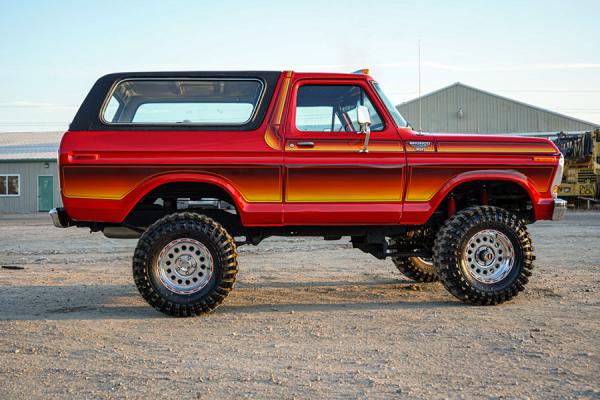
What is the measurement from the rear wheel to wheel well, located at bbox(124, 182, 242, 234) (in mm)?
347

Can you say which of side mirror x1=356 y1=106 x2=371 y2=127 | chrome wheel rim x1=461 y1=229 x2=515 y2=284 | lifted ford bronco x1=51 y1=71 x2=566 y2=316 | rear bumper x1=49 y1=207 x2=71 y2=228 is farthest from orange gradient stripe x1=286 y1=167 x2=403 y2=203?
rear bumper x1=49 y1=207 x2=71 y2=228

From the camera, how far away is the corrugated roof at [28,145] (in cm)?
3350

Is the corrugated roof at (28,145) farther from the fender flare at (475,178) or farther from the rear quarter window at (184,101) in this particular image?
the fender flare at (475,178)

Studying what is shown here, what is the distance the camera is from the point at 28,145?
37406 mm

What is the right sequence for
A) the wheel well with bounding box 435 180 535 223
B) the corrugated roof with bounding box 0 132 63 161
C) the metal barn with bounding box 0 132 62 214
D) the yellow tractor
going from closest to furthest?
the wheel well with bounding box 435 180 535 223, the yellow tractor, the metal barn with bounding box 0 132 62 214, the corrugated roof with bounding box 0 132 63 161

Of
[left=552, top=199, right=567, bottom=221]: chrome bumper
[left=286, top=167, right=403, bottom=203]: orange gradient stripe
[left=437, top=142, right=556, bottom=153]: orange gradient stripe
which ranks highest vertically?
[left=437, top=142, right=556, bottom=153]: orange gradient stripe

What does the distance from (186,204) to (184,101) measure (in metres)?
1.02

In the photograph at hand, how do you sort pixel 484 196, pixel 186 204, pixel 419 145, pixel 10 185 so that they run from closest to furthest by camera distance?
pixel 419 145, pixel 186 204, pixel 484 196, pixel 10 185

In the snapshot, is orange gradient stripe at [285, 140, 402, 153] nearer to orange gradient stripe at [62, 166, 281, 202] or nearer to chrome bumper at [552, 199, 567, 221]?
orange gradient stripe at [62, 166, 281, 202]

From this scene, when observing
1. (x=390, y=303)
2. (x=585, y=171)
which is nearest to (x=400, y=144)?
A: (x=390, y=303)

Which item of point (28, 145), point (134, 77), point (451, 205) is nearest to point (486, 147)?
point (451, 205)

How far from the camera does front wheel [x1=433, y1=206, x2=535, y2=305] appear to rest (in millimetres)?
6363

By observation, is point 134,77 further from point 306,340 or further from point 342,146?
point 306,340

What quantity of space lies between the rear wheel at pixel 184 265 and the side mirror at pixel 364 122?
152 cm
